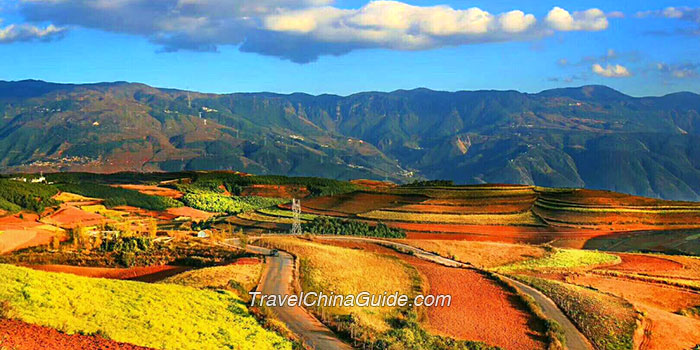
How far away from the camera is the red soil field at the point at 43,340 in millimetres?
21175

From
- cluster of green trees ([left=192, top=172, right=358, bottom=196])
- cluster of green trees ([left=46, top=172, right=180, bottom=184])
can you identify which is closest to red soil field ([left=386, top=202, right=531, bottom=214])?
cluster of green trees ([left=192, top=172, right=358, bottom=196])

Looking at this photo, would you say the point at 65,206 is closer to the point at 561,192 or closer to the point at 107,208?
the point at 107,208

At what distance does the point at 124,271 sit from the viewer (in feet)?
151

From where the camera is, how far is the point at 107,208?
352ft

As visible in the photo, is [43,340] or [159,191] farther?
[159,191]

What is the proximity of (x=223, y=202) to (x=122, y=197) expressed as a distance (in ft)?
65.9

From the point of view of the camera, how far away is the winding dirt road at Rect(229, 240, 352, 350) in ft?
102

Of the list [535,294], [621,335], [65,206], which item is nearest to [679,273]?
[535,294]

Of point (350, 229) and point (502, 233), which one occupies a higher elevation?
point (350, 229)

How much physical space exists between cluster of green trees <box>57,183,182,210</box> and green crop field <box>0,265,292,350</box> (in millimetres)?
83178

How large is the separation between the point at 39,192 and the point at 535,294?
8392cm

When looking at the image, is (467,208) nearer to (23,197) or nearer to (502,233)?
(502,233)

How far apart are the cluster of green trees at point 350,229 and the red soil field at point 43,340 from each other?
63489mm

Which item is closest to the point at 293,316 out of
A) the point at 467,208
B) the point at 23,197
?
the point at 467,208
